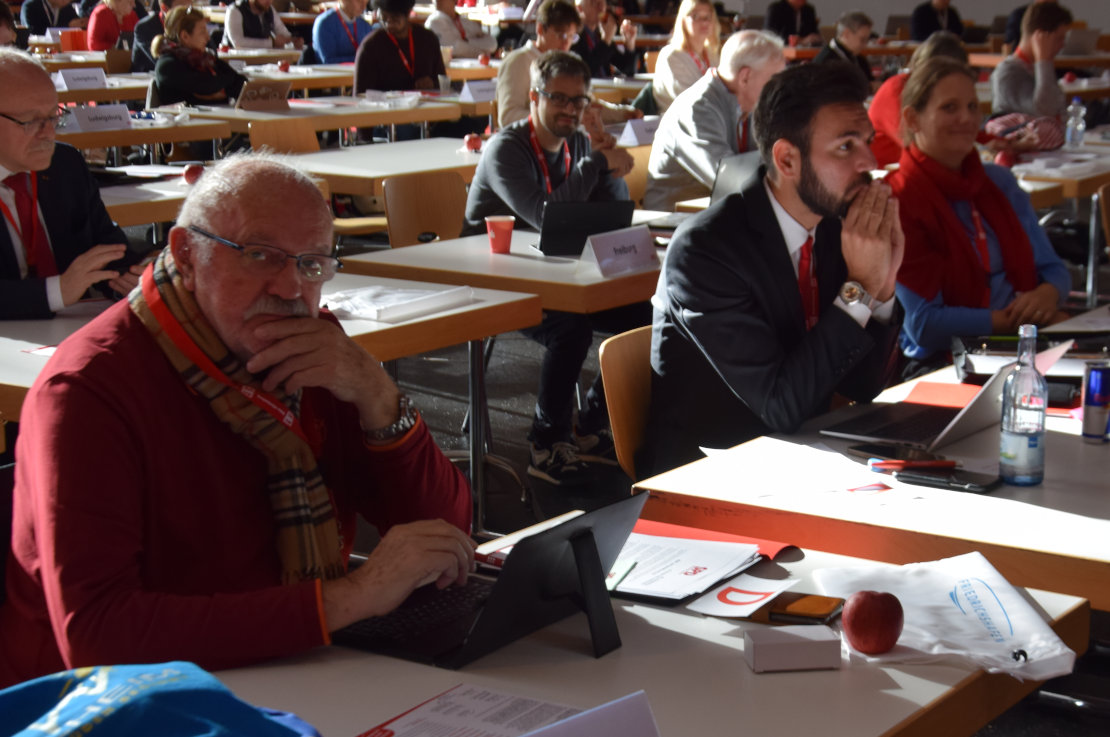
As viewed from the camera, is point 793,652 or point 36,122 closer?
point 793,652

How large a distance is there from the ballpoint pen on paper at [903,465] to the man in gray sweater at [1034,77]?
18.3 feet

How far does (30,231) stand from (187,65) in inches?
195

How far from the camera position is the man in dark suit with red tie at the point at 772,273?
2.46 m

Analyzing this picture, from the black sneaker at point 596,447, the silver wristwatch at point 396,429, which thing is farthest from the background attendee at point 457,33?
the silver wristwatch at point 396,429

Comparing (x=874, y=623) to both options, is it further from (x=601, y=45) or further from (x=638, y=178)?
(x=601, y=45)

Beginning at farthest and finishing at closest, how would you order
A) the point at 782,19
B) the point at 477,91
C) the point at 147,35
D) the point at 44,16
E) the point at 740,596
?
1. the point at 782,19
2. the point at 44,16
3. the point at 147,35
4. the point at 477,91
5. the point at 740,596

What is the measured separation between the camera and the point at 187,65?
304 inches

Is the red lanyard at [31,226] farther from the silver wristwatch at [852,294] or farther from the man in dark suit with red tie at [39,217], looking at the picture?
the silver wristwatch at [852,294]

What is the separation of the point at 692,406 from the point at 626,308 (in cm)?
158

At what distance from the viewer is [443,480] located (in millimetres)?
1841

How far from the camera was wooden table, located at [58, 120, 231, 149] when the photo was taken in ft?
19.5

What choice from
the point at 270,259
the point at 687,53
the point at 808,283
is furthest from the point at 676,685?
the point at 687,53

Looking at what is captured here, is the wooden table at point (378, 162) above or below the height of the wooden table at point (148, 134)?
below

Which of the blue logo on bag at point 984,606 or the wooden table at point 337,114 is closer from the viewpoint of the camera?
the blue logo on bag at point 984,606
